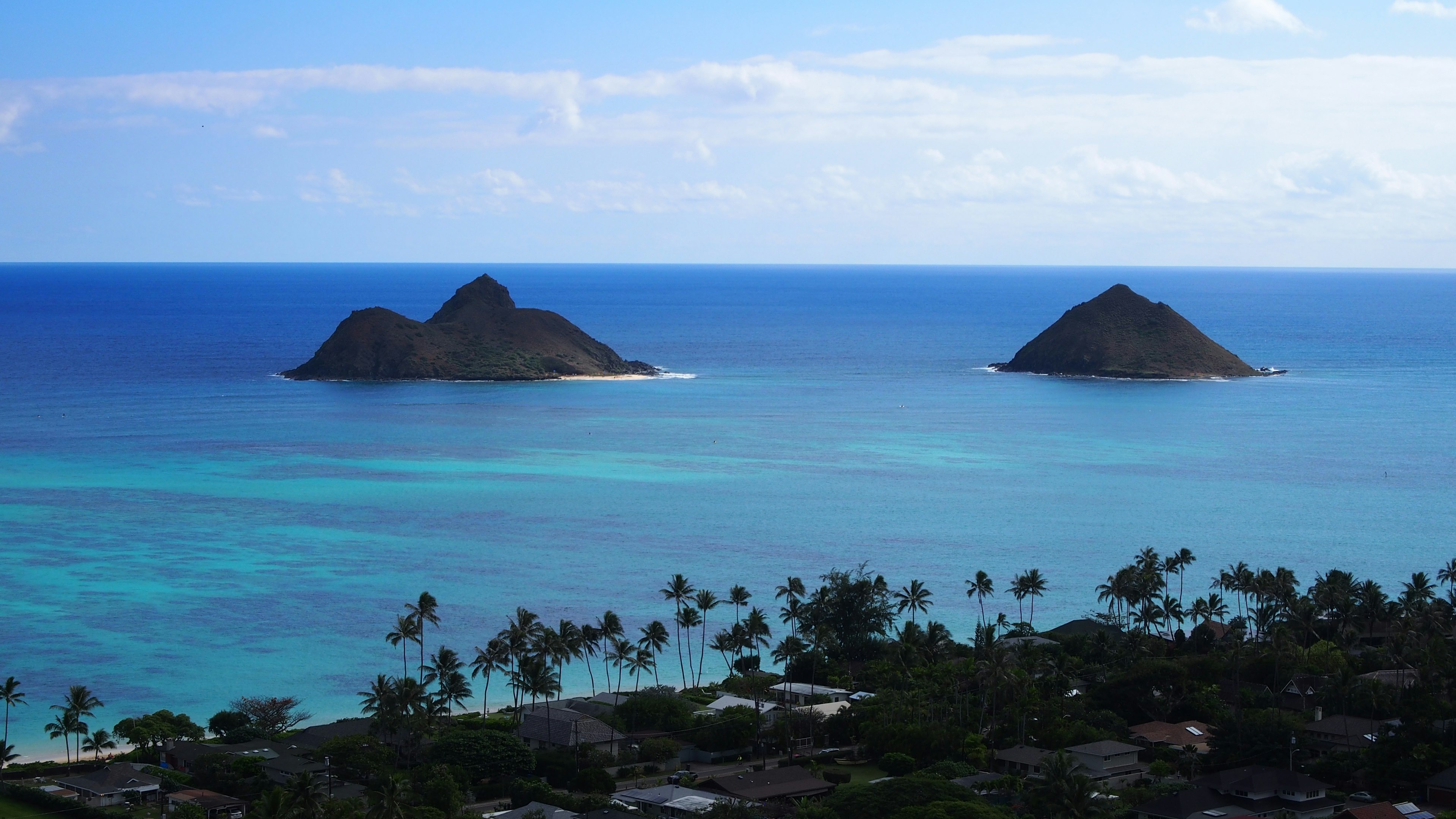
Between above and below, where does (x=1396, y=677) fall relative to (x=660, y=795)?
above

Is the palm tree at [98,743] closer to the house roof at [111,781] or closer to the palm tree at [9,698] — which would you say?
the palm tree at [9,698]

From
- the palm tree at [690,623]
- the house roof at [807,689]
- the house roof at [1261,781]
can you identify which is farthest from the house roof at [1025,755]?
the palm tree at [690,623]

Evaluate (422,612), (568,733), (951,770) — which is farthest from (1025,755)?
(422,612)

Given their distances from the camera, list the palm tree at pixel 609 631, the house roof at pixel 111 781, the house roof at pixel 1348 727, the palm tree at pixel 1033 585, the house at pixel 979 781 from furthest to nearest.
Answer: the palm tree at pixel 1033 585
the palm tree at pixel 609 631
the house roof at pixel 1348 727
the house at pixel 979 781
the house roof at pixel 111 781

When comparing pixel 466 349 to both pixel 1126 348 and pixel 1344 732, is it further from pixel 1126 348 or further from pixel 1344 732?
pixel 1344 732

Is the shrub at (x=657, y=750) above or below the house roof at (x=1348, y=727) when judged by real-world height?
below

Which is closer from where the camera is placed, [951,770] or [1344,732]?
[951,770]

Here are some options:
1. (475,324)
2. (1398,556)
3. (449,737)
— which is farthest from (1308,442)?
(475,324)
